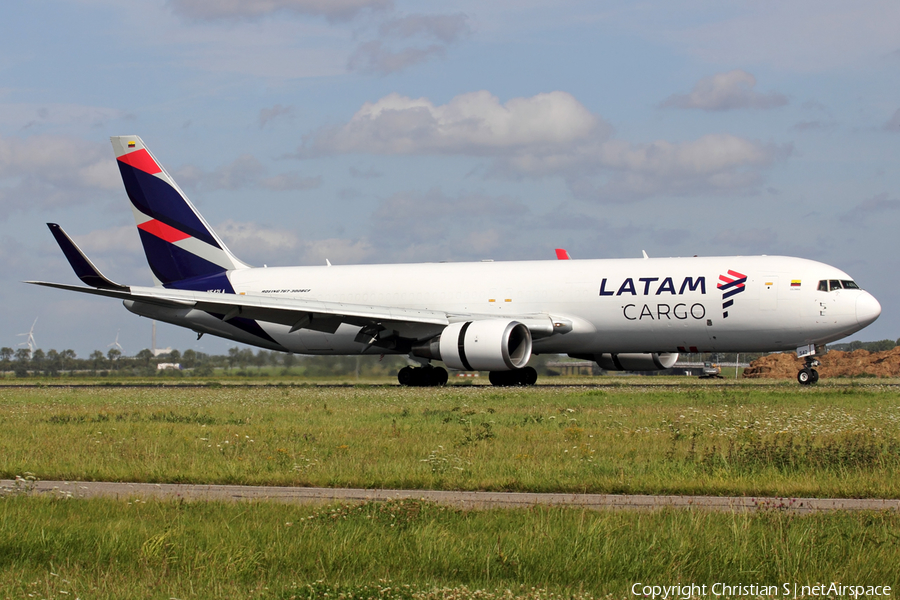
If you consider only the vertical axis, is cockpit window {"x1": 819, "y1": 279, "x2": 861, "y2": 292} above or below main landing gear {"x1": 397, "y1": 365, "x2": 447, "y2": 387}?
above

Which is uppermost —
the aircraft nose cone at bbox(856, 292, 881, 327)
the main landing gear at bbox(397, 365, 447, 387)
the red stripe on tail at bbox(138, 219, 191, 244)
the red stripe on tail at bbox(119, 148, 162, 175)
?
the red stripe on tail at bbox(119, 148, 162, 175)

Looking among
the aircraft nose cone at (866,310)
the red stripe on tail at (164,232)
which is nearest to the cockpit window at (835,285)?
the aircraft nose cone at (866,310)

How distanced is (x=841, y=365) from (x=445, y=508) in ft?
197

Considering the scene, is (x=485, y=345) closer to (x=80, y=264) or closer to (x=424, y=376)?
→ (x=424, y=376)

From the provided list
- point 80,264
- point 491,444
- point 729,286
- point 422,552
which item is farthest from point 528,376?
point 422,552

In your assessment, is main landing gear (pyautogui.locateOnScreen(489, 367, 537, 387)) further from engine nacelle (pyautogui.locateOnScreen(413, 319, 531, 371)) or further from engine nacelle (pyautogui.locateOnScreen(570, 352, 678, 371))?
engine nacelle (pyautogui.locateOnScreen(570, 352, 678, 371))

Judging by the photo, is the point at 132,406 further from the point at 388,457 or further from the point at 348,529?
the point at 348,529

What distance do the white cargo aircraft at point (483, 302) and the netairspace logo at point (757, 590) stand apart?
23.6m

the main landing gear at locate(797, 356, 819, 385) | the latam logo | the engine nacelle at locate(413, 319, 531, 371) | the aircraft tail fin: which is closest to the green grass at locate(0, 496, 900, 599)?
the engine nacelle at locate(413, 319, 531, 371)

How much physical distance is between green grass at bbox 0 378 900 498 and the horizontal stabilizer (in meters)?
8.36

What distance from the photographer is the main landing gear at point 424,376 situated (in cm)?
3562

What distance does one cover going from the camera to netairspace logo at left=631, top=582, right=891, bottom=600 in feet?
21.6

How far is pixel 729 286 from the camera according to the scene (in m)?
30.5

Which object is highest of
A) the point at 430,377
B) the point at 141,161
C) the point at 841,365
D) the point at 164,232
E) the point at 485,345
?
the point at 141,161
